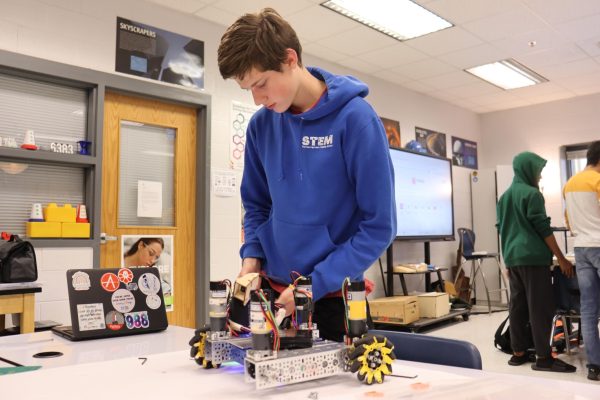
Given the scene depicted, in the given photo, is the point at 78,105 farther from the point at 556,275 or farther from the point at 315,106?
the point at 556,275

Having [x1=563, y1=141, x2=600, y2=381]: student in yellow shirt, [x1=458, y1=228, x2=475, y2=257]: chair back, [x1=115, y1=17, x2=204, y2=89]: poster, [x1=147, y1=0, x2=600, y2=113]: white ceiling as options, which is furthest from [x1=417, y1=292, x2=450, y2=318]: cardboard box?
[x1=115, y1=17, x2=204, y2=89]: poster

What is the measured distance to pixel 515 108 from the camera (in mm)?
7266

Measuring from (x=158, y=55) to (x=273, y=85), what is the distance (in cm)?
298

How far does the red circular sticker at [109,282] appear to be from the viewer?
55.8 inches

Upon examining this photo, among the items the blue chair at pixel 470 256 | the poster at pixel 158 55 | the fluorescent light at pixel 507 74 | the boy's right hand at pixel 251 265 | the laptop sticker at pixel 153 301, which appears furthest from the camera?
the blue chair at pixel 470 256

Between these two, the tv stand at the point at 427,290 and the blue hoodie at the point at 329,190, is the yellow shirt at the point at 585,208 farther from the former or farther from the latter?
the blue hoodie at the point at 329,190

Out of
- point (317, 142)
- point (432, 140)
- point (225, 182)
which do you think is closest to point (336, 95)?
point (317, 142)

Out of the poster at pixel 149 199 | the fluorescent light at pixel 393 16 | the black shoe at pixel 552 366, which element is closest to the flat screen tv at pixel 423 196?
the fluorescent light at pixel 393 16

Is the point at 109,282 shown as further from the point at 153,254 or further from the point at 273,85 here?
the point at 153,254

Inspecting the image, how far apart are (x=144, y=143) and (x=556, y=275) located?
3.24 m

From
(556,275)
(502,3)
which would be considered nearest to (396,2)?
(502,3)

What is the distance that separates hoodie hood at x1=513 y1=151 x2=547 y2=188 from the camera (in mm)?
3510

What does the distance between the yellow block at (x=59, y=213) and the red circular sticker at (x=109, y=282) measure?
2.01 meters

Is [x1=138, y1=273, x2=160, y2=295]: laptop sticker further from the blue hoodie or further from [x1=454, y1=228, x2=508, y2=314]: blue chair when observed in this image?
[x1=454, y1=228, x2=508, y2=314]: blue chair
